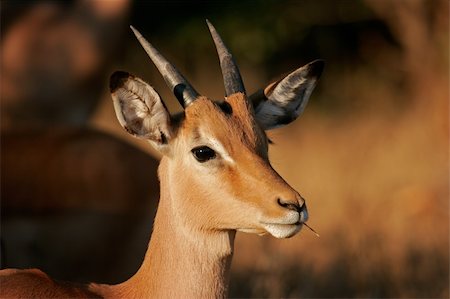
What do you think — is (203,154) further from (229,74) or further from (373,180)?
(373,180)

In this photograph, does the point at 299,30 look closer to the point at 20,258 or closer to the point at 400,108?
the point at 400,108

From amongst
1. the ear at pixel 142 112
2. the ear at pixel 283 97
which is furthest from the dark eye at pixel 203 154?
the ear at pixel 283 97

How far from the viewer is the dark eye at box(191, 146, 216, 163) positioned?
206 inches

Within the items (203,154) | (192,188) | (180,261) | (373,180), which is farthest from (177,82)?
(373,180)

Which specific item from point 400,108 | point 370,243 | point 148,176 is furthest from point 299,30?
point 148,176

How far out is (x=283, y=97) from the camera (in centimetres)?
583

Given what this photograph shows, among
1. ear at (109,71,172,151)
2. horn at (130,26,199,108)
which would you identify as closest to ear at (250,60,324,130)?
horn at (130,26,199,108)

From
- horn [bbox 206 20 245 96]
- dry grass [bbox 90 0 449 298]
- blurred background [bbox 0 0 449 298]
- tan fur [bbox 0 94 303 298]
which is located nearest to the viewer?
tan fur [bbox 0 94 303 298]

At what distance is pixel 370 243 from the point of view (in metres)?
9.41

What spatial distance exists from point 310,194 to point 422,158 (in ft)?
6.47

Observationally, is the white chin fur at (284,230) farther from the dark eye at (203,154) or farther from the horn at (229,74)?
the horn at (229,74)

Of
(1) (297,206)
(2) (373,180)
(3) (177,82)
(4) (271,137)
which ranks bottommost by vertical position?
(2) (373,180)

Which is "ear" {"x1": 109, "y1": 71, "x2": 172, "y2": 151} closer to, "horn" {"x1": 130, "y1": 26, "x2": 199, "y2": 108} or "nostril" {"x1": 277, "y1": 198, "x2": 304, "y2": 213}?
"horn" {"x1": 130, "y1": 26, "x2": 199, "y2": 108}

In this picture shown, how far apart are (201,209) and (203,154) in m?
0.25
